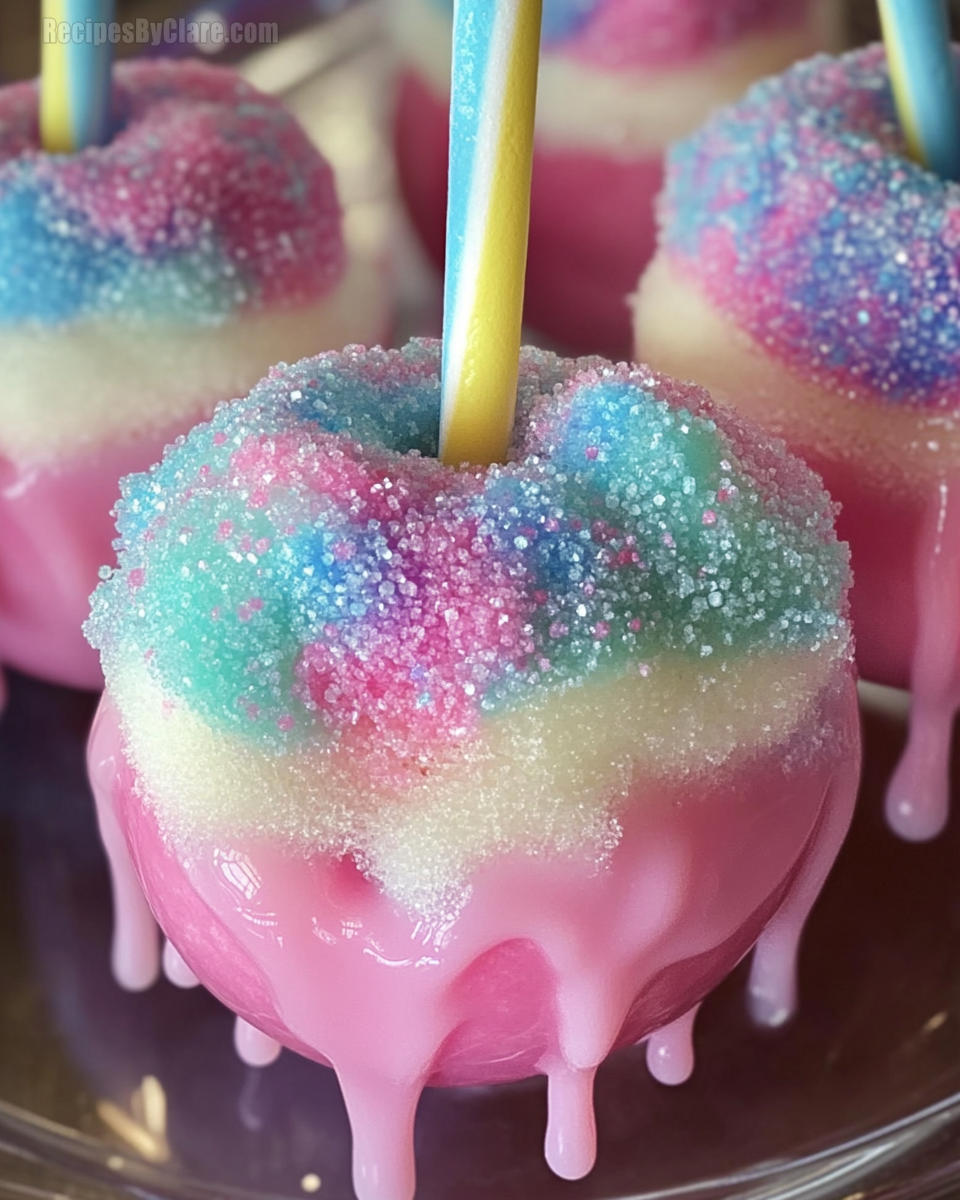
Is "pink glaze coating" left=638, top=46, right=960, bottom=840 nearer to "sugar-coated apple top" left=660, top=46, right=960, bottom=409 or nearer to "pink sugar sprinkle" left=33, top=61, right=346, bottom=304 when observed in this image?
"sugar-coated apple top" left=660, top=46, right=960, bottom=409

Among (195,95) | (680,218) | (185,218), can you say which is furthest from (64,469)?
(680,218)

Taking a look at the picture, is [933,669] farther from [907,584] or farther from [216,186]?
[216,186]

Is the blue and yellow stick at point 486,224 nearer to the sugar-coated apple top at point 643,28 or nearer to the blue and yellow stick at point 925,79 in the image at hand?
the blue and yellow stick at point 925,79

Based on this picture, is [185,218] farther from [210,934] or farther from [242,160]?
[210,934]

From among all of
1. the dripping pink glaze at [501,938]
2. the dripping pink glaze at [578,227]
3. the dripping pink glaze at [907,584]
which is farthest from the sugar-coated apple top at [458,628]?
the dripping pink glaze at [578,227]

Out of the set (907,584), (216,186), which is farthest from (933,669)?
(216,186)

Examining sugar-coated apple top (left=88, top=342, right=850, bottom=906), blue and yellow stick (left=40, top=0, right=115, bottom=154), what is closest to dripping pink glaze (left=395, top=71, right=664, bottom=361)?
blue and yellow stick (left=40, top=0, right=115, bottom=154)
